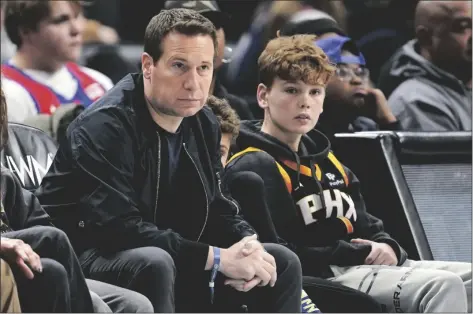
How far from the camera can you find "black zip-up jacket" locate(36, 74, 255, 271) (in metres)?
4.23

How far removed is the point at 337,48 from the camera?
19.5ft

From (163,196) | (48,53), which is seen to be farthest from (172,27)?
(48,53)

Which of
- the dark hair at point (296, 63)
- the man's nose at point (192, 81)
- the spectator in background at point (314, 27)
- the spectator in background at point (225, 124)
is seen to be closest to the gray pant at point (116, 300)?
the man's nose at point (192, 81)

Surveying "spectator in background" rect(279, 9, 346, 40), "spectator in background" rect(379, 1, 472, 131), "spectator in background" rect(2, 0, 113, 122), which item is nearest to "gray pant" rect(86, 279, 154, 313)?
"spectator in background" rect(2, 0, 113, 122)

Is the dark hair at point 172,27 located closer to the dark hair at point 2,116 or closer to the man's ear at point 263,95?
the dark hair at point 2,116

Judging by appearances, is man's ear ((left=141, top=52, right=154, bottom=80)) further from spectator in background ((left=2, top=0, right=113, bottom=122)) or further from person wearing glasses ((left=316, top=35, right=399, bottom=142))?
spectator in background ((left=2, top=0, right=113, bottom=122))

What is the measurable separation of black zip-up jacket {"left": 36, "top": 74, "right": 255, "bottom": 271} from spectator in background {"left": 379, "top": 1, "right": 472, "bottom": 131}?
241 centimetres

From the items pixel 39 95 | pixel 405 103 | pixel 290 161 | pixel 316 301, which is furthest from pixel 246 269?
pixel 405 103

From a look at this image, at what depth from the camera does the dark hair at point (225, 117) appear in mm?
5047

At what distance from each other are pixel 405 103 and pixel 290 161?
6.10 ft

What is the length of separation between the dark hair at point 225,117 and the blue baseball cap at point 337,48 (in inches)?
37.4

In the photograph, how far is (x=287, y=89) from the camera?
5160 mm

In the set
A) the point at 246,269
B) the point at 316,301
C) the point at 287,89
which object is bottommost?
the point at 316,301

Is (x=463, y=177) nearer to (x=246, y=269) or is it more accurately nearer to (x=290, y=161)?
(x=290, y=161)
